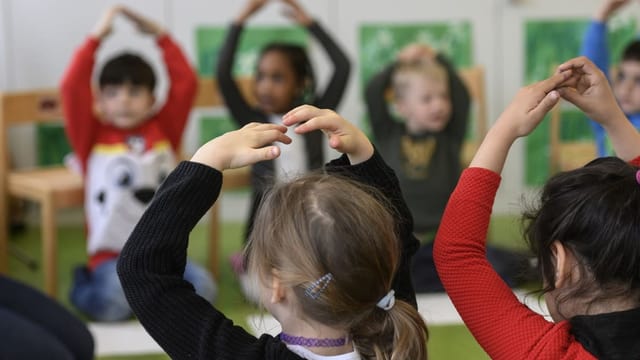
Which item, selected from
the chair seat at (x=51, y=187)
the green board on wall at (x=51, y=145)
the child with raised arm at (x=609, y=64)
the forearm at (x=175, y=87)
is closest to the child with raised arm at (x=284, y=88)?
the forearm at (x=175, y=87)

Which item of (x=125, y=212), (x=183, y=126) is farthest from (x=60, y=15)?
(x=125, y=212)

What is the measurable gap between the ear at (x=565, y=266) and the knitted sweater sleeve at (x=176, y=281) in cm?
36

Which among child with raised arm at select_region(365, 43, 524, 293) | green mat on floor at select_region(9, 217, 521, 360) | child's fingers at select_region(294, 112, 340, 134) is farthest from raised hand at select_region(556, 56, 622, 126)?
child with raised arm at select_region(365, 43, 524, 293)

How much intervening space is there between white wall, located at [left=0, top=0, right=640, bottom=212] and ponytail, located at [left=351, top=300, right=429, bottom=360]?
3155 mm

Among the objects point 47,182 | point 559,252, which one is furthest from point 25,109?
point 559,252

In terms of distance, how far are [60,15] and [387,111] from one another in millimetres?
1752

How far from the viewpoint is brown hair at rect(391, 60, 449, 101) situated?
134 inches

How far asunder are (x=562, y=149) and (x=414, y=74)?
3.41ft

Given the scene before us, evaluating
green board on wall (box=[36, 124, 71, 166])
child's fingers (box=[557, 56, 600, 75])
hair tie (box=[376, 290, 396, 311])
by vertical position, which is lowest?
green board on wall (box=[36, 124, 71, 166])

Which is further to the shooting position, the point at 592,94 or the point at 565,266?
the point at 592,94

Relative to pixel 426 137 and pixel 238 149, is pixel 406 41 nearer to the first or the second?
pixel 426 137

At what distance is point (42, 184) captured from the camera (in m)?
3.11

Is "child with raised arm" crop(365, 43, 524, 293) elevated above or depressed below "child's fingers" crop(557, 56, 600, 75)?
below

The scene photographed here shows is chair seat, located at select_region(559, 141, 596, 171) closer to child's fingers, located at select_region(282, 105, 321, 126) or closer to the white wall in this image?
the white wall
